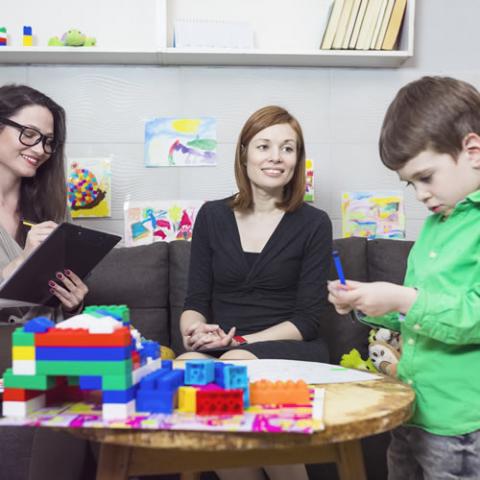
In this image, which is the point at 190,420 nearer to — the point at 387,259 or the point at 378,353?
the point at 378,353

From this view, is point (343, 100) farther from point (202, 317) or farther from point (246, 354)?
point (246, 354)

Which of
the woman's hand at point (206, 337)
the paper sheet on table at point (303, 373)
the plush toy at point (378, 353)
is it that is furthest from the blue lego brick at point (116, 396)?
the plush toy at point (378, 353)

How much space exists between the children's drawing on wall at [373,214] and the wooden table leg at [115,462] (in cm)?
173

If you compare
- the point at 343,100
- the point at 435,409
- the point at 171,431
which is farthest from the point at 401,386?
the point at 343,100

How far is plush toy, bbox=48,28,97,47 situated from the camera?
2299mm

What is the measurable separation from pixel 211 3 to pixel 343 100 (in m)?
0.64

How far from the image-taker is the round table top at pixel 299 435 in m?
0.80

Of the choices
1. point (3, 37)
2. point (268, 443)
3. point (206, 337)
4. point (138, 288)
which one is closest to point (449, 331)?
point (268, 443)

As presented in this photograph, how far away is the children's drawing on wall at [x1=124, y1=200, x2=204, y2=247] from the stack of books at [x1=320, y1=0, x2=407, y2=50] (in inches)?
31.4

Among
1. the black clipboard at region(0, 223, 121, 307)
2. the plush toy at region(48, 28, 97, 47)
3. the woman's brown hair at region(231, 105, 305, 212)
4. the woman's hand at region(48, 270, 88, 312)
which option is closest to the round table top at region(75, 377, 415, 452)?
the black clipboard at region(0, 223, 121, 307)

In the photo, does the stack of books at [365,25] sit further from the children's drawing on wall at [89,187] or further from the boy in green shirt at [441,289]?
the boy in green shirt at [441,289]

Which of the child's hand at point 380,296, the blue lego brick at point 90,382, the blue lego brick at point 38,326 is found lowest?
the blue lego brick at point 90,382

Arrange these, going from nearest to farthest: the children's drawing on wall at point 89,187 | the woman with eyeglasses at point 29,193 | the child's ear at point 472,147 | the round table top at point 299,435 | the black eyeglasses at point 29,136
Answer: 1. the round table top at point 299,435
2. the child's ear at point 472,147
3. the woman with eyeglasses at point 29,193
4. the black eyeglasses at point 29,136
5. the children's drawing on wall at point 89,187

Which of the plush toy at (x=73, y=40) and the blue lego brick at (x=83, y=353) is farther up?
the plush toy at (x=73, y=40)
